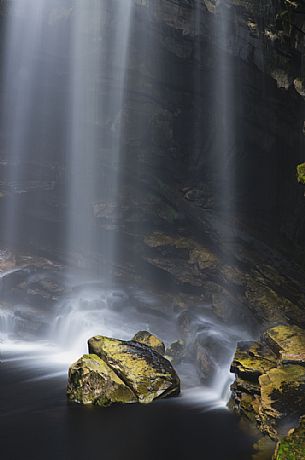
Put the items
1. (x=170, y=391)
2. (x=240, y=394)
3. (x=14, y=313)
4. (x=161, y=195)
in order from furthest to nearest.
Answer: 1. (x=161, y=195)
2. (x=14, y=313)
3. (x=170, y=391)
4. (x=240, y=394)

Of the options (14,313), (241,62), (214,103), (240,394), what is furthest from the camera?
(14,313)

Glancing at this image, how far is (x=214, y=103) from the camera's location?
2473cm

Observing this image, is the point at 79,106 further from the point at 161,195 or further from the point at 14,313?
the point at 14,313

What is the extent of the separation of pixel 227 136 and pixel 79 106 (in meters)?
11.5

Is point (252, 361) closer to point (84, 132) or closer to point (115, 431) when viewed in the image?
point (115, 431)

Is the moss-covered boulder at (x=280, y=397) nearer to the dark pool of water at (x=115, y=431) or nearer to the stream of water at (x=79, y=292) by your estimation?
the dark pool of water at (x=115, y=431)

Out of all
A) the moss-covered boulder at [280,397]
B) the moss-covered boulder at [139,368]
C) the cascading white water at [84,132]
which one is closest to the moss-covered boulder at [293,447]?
the moss-covered boulder at [280,397]

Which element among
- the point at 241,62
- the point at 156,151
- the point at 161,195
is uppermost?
the point at 241,62

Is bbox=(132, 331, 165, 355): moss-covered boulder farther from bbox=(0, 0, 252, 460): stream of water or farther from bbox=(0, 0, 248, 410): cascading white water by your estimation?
bbox=(0, 0, 248, 410): cascading white water

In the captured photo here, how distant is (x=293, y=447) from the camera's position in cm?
863

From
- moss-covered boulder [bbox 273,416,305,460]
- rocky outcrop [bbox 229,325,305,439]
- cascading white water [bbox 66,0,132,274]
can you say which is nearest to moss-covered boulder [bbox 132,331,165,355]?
rocky outcrop [bbox 229,325,305,439]

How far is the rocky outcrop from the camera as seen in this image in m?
12.0

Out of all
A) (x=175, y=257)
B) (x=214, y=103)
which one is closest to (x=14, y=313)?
(x=175, y=257)

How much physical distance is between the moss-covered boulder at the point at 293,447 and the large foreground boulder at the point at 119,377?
19.5 feet
